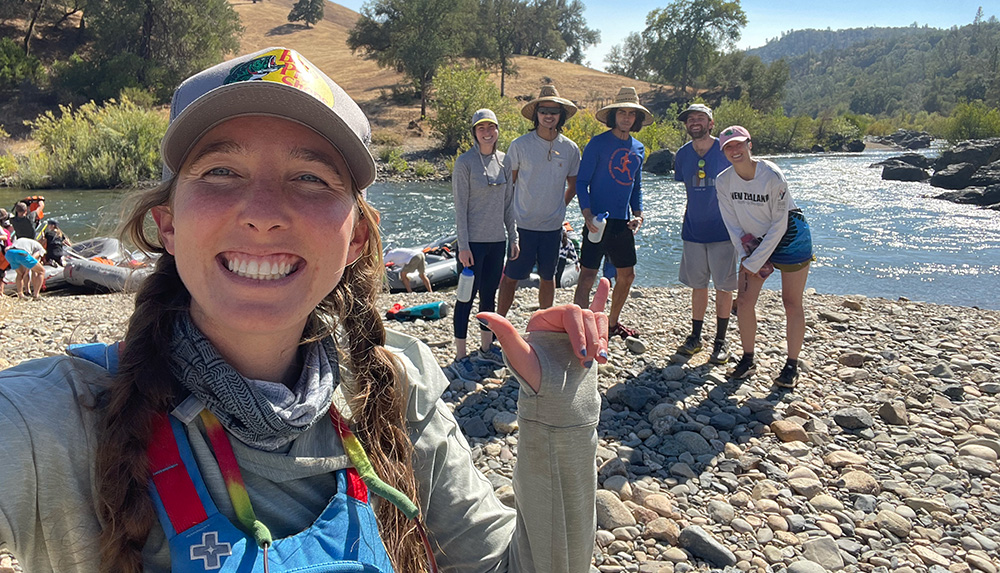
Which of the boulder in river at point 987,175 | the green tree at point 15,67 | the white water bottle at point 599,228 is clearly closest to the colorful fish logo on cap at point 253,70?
the white water bottle at point 599,228

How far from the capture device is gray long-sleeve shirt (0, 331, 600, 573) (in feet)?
3.20

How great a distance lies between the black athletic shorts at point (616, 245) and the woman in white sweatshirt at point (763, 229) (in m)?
1.15

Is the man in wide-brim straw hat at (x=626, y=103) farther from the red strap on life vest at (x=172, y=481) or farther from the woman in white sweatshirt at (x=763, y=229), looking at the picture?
the red strap on life vest at (x=172, y=481)

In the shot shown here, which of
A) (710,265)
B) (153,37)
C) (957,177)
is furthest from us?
(153,37)

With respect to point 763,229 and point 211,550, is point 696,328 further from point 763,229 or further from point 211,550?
point 211,550

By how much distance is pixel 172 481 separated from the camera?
3.48 feet

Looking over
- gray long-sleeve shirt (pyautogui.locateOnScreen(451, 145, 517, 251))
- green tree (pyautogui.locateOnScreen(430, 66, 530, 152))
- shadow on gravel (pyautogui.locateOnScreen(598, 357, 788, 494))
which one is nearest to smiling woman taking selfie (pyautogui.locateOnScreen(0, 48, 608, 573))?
shadow on gravel (pyautogui.locateOnScreen(598, 357, 788, 494))

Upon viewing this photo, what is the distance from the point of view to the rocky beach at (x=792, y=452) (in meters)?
3.36

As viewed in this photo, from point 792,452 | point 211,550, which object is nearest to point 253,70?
point 211,550

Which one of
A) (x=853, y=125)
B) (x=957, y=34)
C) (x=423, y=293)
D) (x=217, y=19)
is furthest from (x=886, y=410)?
(x=957, y=34)

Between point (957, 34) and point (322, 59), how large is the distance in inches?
8619

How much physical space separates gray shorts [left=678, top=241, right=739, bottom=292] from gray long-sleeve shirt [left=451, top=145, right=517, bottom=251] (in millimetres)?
1918

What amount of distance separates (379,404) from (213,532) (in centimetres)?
45

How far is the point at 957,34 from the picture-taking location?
199m
